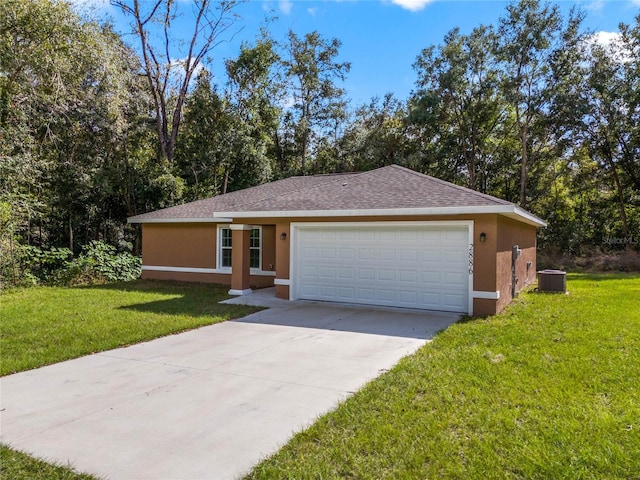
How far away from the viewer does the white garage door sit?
939cm

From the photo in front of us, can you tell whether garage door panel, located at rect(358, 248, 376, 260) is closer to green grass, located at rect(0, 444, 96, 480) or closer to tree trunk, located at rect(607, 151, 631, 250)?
green grass, located at rect(0, 444, 96, 480)

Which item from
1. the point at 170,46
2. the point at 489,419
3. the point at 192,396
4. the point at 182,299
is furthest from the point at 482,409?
the point at 170,46

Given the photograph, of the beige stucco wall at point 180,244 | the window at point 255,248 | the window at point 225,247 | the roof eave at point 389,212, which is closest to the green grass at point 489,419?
the roof eave at point 389,212

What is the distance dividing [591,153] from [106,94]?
2454cm

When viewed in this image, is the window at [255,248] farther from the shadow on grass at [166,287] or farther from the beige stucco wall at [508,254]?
the beige stucco wall at [508,254]

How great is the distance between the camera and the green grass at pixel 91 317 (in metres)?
6.34

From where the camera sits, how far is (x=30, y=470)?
3154mm

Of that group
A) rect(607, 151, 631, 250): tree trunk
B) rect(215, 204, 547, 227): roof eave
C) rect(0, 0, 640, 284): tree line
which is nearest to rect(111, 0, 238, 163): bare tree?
rect(0, 0, 640, 284): tree line

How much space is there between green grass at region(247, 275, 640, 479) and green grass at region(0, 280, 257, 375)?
4.34 metres

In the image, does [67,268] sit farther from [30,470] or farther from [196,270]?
[30,470]

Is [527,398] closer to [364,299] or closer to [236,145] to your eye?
[364,299]

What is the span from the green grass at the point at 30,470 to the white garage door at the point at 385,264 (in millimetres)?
7794

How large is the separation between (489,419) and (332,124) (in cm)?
2645

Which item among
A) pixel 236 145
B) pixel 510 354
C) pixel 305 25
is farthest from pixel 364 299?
pixel 305 25
